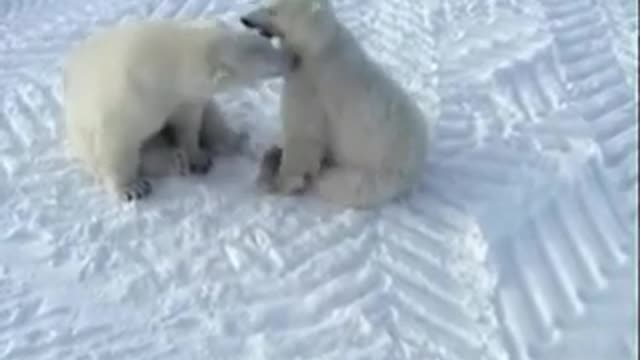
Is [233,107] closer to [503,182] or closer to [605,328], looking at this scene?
[503,182]

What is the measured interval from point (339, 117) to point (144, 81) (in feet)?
1.36

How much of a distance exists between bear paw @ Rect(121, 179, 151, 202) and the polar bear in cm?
32

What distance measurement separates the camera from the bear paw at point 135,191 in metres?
2.77

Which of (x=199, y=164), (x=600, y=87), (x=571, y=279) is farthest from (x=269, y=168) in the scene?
(x=600, y=87)

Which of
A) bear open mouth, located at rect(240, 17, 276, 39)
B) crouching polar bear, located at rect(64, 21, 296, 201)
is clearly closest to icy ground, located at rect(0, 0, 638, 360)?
crouching polar bear, located at rect(64, 21, 296, 201)

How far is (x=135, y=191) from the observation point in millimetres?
2770

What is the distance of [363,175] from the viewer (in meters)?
2.67

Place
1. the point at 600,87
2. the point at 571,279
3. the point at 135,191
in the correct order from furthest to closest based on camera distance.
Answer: the point at 600,87
the point at 135,191
the point at 571,279

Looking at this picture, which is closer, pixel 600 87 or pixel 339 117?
pixel 339 117

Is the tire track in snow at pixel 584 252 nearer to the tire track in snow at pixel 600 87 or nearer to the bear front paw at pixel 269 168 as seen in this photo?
the tire track in snow at pixel 600 87

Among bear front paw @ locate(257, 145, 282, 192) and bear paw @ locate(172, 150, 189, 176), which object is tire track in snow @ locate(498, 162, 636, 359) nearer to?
bear front paw @ locate(257, 145, 282, 192)

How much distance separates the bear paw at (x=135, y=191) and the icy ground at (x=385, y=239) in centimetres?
3

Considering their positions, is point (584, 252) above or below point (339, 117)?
below

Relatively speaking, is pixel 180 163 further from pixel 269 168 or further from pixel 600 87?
pixel 600 87
